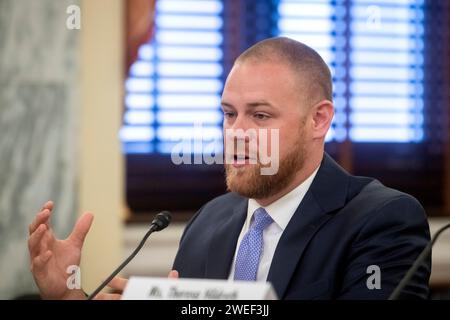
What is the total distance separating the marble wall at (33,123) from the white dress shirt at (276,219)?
1632 millimetres

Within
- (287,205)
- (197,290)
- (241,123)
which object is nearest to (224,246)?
(287,205)

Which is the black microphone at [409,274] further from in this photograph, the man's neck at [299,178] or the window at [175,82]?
the window at [175,82]

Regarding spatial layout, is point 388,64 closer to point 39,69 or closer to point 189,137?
point 189,137

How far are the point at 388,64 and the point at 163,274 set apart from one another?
2056 millimetres

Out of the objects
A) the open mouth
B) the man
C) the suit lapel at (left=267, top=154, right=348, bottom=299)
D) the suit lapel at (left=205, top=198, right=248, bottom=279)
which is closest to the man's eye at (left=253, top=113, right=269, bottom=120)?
the man

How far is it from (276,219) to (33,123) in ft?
6.06

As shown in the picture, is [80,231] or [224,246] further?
[224,246]

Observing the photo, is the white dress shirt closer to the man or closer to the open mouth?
the man

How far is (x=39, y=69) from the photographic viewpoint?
3693mm

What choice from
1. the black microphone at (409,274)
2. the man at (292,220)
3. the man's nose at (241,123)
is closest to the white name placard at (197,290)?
the black microphone at (409,274)

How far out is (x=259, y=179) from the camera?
2271 millimetres

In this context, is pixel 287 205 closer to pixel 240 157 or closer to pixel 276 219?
pixel 276 219

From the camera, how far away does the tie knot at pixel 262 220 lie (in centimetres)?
230
